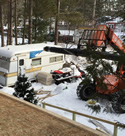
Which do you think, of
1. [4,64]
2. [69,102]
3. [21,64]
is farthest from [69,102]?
[4,64]

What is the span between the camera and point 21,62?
12180 millimetres

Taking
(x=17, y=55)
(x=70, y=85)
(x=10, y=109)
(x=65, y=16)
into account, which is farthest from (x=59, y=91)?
(x=65, y=16)

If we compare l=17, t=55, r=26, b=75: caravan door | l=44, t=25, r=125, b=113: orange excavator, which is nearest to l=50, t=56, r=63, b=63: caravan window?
l=17, t=55, r=26, b=75: caravan door

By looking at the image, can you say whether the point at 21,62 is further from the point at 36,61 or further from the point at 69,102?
the point at 69,102

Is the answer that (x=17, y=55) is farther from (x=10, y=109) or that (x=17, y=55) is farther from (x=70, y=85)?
(x=10, y=109)

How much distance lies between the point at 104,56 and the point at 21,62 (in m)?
8.62

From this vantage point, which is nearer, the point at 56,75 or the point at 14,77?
the point at 14,77

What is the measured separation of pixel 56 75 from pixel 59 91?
6.60 ft

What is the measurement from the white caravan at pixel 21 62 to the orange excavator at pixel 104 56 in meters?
4.05

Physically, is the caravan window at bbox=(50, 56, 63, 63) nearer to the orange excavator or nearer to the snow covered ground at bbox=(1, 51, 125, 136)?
the snow covered ground at bbox=(1, 51, 125, 136)

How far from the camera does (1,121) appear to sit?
4941 mm

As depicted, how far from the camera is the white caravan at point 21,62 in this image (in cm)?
1166

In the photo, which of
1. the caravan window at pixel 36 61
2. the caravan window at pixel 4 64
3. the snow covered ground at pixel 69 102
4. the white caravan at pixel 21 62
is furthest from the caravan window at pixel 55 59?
the caravan window at pixel 4 64

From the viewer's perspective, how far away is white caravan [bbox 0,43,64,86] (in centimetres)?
1166
